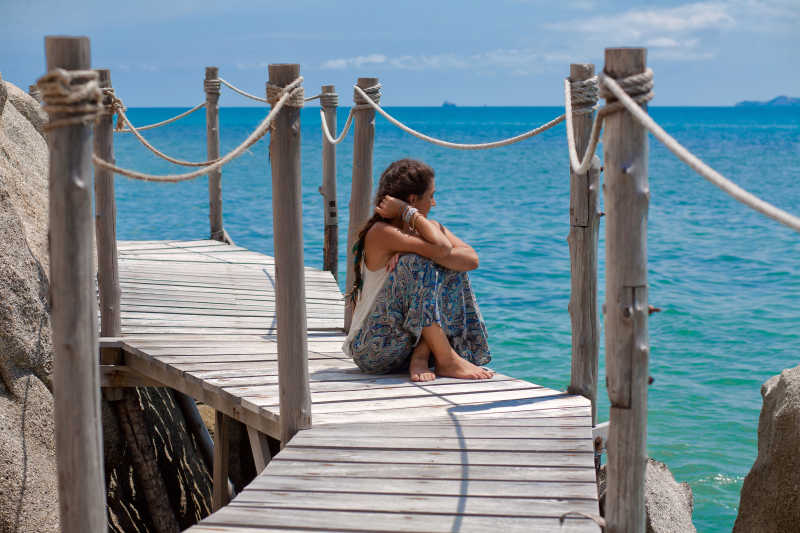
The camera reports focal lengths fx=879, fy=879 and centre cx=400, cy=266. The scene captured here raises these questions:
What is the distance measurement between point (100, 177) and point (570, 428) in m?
3.01

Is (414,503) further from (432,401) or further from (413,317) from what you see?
(413,317)

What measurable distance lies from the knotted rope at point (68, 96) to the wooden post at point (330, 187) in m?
5.76

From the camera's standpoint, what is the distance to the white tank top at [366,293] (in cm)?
472

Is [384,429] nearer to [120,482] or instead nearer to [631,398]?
[631,398]

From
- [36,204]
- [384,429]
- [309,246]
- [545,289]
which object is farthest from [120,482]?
[309,246]

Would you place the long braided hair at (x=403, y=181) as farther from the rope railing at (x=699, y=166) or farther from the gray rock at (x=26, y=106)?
the gray rock at (x=26, y=106)

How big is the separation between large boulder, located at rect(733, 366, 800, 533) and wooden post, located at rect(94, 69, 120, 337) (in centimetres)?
384

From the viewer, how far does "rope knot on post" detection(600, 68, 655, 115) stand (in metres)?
2.55

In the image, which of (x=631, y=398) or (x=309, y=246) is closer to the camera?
(x=631, y=398)

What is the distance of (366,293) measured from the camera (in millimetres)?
4836

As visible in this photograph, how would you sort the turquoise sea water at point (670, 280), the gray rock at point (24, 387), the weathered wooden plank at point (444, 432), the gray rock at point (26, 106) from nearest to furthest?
1. the weathered wooden plank at point (444, 432)
2. the gray rock at point (24, 387)
3. the gray rock at point (26, 106)
4. the turquoise sea water at point (670, 280)

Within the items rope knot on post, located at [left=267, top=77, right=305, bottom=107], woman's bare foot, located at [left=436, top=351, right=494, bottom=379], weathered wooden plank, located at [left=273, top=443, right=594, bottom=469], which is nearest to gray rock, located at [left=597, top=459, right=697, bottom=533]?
woman's bare foot, located at [left=436, top=351, right=494, bottom=379]

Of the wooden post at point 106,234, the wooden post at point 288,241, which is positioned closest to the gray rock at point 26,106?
the wooden post at point 106,234

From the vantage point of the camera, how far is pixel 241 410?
4273 mm
